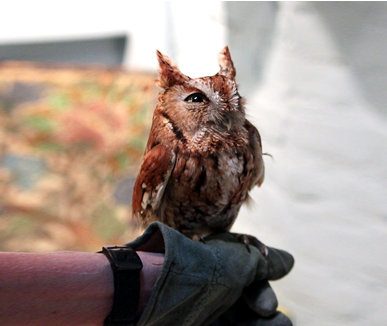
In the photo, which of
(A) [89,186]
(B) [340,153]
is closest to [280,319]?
(B) [340,153]

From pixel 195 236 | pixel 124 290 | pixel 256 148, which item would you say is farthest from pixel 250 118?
pixel 124 290

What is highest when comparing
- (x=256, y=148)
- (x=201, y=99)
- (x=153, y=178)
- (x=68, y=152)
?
(x=201, y=99)

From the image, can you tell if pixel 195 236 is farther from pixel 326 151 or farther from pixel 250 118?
pixel 326 151

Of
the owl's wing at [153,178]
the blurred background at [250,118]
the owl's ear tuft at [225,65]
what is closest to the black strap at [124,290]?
the owl's wing at [153,178]

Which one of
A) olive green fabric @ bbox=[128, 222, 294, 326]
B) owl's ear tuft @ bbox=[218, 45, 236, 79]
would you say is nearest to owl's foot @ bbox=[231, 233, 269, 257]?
olive green fabric @ bbox=[128, 222, 294, 326]

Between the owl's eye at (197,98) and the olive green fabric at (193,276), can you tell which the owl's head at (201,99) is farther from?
the olive green fabric at (193,276)

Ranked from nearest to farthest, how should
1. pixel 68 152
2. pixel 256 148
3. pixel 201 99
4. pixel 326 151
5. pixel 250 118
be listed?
pixel 201 99 < pixel 256 148 < pixel 250 118 < pixel 326 151 < pixel 68 152

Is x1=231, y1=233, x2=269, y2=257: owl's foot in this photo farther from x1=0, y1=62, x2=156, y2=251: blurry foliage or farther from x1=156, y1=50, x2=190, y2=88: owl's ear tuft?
x1=0, y1=62, x2=156, y2=251: blurry foliage

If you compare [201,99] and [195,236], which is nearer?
[201,99]
